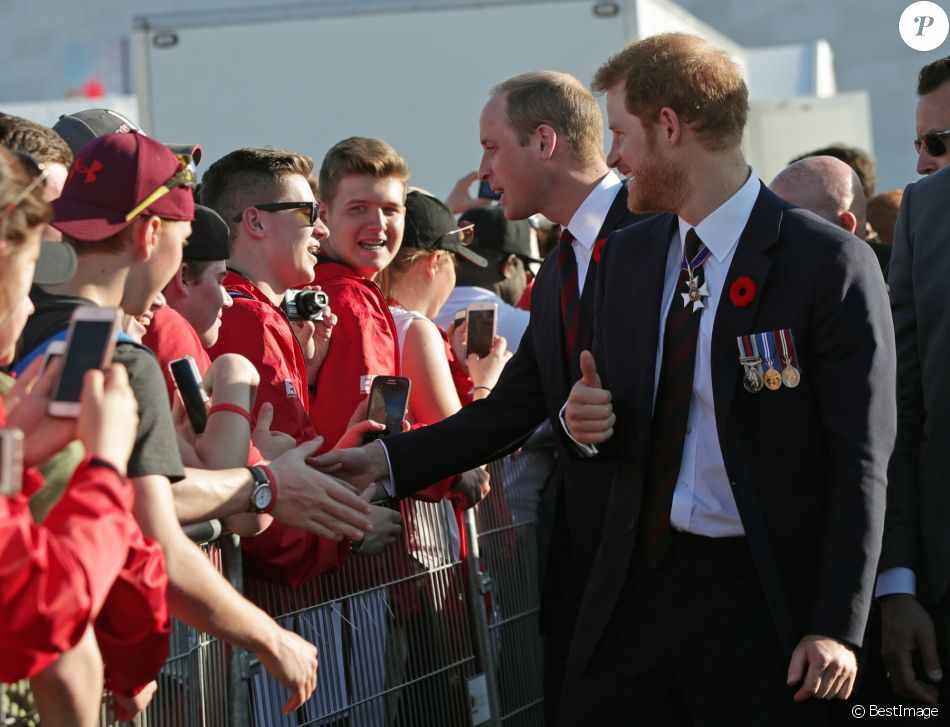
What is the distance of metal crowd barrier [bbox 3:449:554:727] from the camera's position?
3.37 metres

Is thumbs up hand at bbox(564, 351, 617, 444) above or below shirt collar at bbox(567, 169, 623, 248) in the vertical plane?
below

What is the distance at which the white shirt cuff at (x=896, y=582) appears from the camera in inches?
151

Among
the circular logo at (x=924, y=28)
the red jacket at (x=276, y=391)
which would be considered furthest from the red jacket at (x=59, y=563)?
the circular logo at (x=924, y=28)

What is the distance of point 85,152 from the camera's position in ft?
10.0

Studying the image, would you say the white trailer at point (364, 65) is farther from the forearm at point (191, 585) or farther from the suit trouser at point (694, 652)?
the forearm at point (191, 585)

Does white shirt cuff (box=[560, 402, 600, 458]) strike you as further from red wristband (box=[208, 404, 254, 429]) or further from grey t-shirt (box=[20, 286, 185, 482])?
grey t-shirt (box=[20, 286, 185, 482])

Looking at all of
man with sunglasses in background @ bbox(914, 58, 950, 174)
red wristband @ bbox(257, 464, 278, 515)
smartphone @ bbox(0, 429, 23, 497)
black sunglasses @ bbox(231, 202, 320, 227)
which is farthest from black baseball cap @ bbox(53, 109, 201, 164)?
man with sunglasses in background @ bbox(914, 58, 950, 174)

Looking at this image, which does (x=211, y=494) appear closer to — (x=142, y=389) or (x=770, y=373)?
(x=142, y=389)

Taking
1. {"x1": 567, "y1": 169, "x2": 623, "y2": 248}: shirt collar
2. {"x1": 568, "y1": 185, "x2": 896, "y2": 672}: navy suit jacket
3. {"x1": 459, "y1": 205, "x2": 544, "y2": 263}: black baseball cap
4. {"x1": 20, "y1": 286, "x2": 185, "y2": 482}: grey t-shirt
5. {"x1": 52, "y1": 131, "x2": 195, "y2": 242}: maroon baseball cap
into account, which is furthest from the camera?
{"x1": 459, "y1": 205, "x2": 544, "y2": 263}: black baseball cap

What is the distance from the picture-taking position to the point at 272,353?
4.16 m

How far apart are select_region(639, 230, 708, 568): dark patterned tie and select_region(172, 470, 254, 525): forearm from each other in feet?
3.23

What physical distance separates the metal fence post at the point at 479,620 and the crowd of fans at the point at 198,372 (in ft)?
0.52

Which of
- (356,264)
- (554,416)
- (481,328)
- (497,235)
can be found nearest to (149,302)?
(554,416)

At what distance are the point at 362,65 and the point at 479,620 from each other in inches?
228
